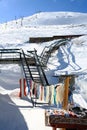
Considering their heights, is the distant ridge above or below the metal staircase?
above

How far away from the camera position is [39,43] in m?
39.8

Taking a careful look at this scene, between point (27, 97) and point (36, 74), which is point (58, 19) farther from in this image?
point (27, 97)

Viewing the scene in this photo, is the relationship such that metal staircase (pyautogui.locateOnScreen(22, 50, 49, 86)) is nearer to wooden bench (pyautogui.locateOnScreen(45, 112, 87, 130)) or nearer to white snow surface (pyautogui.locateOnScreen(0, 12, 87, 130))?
white snow surface (pyautogui.locateOnScreen(0, 12, 87, 130))

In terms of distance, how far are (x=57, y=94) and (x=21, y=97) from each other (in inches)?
271

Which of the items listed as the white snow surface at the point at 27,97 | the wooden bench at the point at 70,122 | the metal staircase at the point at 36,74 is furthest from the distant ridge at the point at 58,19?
the wooden bench at the point at 70,122

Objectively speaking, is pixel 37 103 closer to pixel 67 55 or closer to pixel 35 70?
pixel 35 70

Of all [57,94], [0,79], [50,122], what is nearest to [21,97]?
[0,79]

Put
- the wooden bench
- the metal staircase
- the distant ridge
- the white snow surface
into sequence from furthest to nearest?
the distant ridge
the metal staircase
the white snow surface
the wooden bench

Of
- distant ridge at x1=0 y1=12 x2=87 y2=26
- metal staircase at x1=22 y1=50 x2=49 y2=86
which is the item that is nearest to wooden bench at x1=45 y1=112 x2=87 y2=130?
metal staircase at x1=22 y1=50 x2=49 y2=86

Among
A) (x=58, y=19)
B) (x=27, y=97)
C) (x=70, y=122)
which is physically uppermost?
(x=58, y=19)

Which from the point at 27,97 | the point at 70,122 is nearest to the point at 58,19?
the point at 27,97

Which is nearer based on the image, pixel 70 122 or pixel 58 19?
pixel 70 122

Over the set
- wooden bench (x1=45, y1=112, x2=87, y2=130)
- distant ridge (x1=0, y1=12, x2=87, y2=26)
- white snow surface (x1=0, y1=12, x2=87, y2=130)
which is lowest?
wooden bench (x1=45, y1=112, x2=87, y2=130)

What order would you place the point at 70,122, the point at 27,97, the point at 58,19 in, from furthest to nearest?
1. the point at 58,19
2. the point at 27,97
3. the point at 70,122
